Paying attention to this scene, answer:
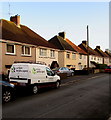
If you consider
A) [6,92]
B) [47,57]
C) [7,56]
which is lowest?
[6,92]

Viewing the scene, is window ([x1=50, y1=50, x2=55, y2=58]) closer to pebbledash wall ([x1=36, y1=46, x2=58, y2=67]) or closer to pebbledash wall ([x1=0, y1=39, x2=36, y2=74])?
pebbledash wall ([x1=36, y1=46, x2=58, y2=67])

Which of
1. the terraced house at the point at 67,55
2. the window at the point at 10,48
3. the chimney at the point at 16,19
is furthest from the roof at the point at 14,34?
the terraced house at the point at 67,55

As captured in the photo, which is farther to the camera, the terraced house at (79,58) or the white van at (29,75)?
the terraced house at (79,58)

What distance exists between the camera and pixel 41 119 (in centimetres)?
518

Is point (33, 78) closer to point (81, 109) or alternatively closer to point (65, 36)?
point (81, 109)

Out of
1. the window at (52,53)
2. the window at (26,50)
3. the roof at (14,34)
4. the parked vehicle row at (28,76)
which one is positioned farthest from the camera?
the window at (52,53)

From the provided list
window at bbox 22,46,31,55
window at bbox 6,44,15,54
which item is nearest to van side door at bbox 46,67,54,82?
window at bbox 6,44,15,54

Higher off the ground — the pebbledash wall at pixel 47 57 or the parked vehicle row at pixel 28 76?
the pebbledash wall at pixel 47 57

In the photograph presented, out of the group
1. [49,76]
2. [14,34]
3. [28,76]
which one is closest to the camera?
[28,76]

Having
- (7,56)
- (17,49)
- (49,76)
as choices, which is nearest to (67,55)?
(17,49)

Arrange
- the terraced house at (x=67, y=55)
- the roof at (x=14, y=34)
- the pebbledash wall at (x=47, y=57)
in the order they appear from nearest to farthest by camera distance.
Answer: the roof at (x=14, y=34)
the pebbledash wall at (x=47, y=57)
the terraced house at (x=67, y=55)

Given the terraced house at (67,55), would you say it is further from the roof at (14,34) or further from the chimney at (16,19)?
the chimney at (16,19)

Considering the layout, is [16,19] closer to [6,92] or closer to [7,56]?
[7,56]

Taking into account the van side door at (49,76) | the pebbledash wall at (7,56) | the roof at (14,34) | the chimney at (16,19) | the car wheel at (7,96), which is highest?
the chimney at (16,19)
